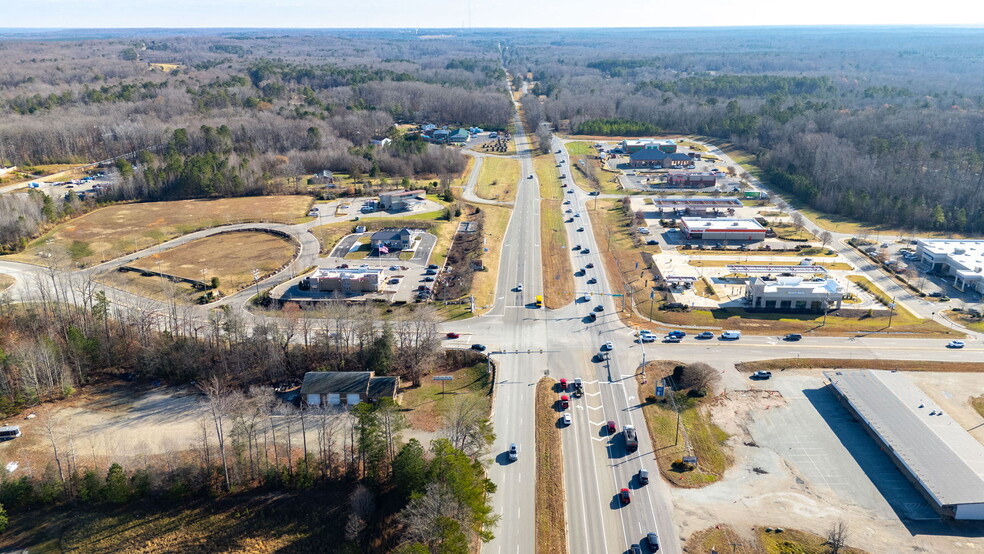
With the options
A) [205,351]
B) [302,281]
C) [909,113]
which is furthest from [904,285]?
[909,113]

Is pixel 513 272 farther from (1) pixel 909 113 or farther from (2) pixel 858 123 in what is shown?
(1) pixel 909 113

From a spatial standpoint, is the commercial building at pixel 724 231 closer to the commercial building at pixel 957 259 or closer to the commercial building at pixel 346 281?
the commercial building at pixel 957 259

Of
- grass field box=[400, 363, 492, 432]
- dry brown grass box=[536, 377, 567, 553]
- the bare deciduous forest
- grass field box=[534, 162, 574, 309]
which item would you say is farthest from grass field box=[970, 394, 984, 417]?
the bare deciduous forest

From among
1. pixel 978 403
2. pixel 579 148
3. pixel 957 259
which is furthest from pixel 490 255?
pixel 579 148

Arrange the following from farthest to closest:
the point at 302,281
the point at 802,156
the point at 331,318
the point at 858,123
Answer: the point at 858,123 < the point at 802,156 < the point at 302,281 < the point at 331,318

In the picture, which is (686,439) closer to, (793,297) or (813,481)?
(813,481)
